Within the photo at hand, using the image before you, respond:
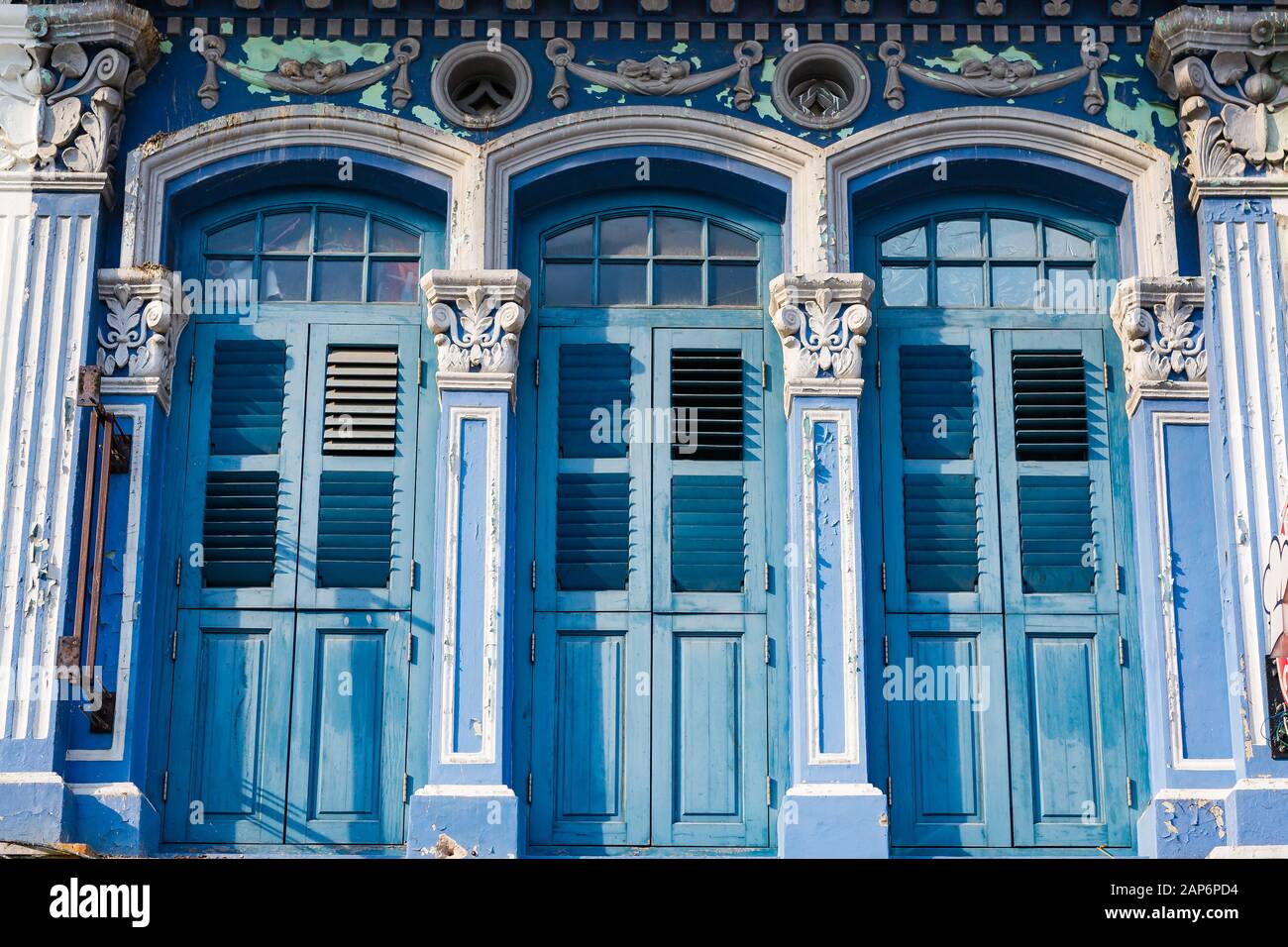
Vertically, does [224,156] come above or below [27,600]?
above

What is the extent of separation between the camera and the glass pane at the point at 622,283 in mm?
13852

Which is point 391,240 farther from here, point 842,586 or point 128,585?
point 842,586

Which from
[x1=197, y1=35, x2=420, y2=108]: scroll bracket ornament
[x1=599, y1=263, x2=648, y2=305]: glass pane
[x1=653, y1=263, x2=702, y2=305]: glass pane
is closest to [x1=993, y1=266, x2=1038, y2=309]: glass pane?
[x1=653, y1=263, x2=702, y2=305]: glass pane

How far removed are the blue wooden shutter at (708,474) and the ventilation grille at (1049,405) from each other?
1.60m

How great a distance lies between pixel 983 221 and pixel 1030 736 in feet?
11.0

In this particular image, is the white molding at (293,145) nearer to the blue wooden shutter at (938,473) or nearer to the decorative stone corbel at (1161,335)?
the blue wooden shutter at (938,473)

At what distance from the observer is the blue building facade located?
42.0ft

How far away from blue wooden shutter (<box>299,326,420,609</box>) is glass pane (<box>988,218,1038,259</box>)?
3.70m

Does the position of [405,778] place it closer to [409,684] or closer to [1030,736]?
[409,684]

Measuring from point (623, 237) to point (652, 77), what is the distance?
1019 millimetres

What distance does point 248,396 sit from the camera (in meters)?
13.6

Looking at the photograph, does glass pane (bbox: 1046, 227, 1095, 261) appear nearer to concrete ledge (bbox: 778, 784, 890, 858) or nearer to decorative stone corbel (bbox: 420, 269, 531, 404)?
decorative stone corbel (bbox: 420, 269, 531, 404)

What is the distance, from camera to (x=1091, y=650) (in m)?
13.1

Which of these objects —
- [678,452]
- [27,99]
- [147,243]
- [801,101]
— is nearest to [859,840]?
[678,452]
